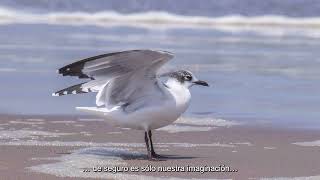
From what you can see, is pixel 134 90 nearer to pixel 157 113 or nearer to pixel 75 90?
pixel 157 113

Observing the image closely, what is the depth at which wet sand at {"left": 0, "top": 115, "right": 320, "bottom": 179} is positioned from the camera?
6945mm

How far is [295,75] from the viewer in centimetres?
1537

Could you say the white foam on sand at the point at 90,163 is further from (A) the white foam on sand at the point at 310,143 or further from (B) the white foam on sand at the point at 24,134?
(A) the white foam on sand at the point at 310,143

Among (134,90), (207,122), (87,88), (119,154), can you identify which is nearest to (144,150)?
(119,154)

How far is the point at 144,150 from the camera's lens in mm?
8211

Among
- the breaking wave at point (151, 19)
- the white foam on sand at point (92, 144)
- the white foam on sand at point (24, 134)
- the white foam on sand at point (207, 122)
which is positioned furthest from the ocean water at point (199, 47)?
the white foam on sand at point (92, 144)

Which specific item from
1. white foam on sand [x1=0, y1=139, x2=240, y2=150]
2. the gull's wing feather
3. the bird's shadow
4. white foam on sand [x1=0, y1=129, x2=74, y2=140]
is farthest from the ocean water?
the gull's wing feather

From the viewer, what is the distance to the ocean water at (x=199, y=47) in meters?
11.6

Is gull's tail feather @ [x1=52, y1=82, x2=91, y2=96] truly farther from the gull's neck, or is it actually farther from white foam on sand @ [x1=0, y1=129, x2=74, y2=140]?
white foam on sand @ [x1=0, y1=129, x2=74, y2=140]

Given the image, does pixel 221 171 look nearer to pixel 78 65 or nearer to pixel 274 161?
pixel 274 161

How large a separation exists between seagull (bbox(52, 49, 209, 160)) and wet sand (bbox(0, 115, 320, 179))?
352 mm

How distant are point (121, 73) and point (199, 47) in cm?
1258

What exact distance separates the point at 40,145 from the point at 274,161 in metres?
2.03

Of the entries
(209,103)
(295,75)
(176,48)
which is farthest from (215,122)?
(176,48)
